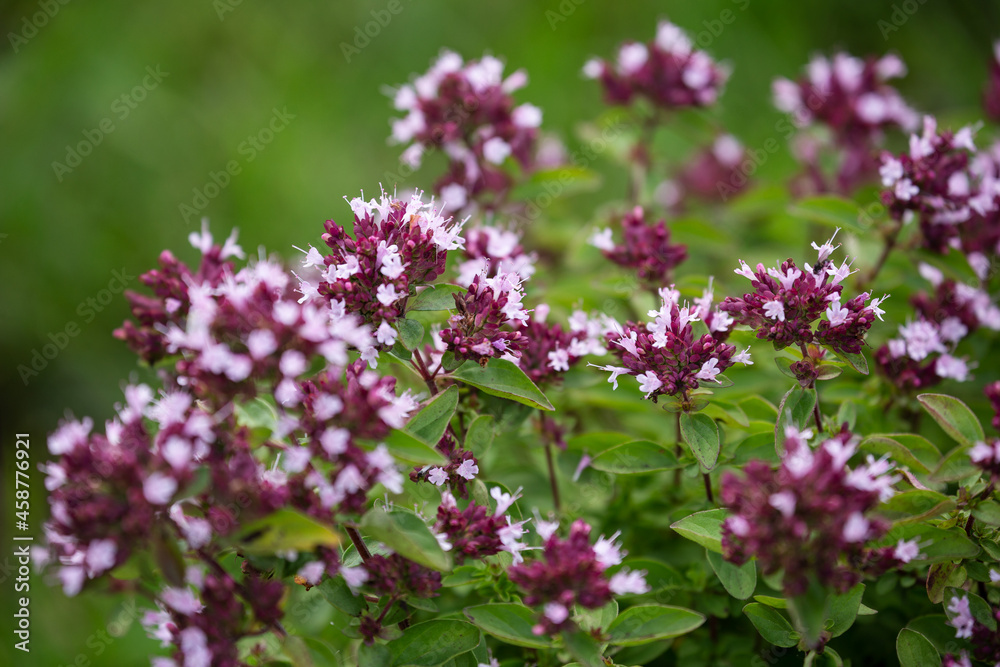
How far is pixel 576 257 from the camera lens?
306 centimetres

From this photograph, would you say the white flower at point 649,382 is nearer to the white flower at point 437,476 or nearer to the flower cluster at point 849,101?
the white flower at point 437,476

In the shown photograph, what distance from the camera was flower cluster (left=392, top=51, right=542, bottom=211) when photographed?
2.80m

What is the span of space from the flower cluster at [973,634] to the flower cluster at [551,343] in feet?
3.75

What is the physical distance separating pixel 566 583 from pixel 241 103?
453cm

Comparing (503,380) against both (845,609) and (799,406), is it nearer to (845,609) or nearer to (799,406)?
(799,406)

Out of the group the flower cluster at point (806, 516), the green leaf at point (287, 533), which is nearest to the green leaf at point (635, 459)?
the flower cluster at point (806, 516)

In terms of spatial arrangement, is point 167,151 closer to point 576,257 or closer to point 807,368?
point 576,257

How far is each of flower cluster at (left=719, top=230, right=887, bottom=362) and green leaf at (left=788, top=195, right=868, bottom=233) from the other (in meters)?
0.77

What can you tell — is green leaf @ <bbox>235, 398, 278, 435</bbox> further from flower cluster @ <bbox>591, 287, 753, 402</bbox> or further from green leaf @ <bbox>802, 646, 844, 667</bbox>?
green leaf @ <bbox>802, 646, 844, 667</bbox>

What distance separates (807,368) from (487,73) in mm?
1544

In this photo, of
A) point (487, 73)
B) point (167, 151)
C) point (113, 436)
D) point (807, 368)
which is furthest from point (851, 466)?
point (167, 151)

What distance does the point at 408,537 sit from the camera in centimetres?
175

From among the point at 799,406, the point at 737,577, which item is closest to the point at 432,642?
the point at 737,577

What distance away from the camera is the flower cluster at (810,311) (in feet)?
6.52
